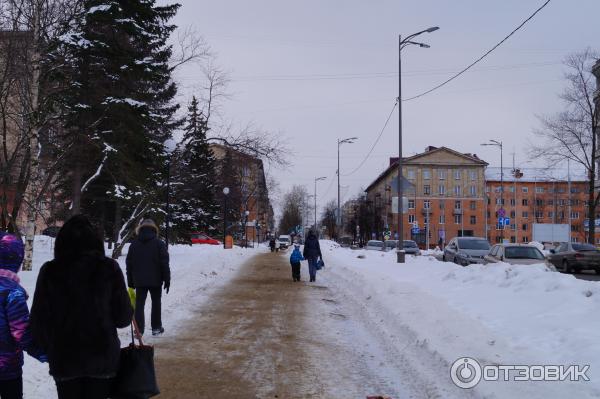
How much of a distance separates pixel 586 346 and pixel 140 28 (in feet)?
58.4

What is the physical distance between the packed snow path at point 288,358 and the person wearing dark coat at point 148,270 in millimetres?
576

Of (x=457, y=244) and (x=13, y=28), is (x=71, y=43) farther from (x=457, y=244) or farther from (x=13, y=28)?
(x=457, y=244)

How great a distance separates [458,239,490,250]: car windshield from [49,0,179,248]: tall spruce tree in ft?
47.9

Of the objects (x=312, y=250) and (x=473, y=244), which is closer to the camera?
(x=312, y=250)

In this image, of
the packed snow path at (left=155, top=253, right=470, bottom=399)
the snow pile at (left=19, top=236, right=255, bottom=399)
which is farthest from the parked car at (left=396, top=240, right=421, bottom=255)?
the packed snow path at (left=155, top=253, right=470, bottom=399)

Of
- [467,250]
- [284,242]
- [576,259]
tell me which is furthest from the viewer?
[284,242]

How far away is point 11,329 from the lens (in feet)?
11.0

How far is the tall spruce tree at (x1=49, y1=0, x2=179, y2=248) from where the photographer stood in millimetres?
17312

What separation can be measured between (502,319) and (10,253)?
6.66 m

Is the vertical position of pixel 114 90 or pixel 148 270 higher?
pixel 114 90

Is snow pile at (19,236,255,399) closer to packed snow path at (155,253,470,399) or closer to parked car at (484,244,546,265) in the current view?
packed snow path at (155,253,470,399)
